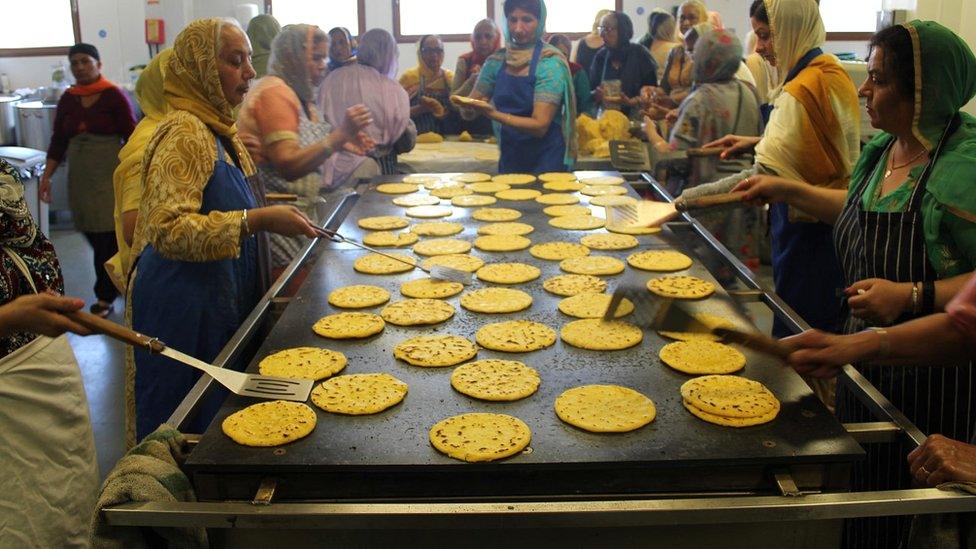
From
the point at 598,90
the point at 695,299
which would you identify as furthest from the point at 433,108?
the point at 695,299

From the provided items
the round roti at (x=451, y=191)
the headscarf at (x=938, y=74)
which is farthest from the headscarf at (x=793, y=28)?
the round roti at (x=451, y=191)

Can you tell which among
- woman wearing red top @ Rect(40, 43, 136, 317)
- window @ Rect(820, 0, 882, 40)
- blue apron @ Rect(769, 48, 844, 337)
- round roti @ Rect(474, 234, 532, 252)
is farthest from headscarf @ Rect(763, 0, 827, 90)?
window @ Rect(820, 0, 882, 40)

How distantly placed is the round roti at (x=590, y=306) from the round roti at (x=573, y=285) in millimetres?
50

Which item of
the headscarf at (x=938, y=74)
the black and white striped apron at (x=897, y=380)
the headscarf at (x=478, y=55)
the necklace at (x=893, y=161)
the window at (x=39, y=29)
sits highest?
the window at (x=39, y=29)

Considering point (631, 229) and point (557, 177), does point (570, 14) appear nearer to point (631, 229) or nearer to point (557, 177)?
point (557, 177)

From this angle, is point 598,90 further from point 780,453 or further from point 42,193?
point 780,453

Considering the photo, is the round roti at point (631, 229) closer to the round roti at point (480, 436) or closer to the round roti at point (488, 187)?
the round roti at point (488, 187)

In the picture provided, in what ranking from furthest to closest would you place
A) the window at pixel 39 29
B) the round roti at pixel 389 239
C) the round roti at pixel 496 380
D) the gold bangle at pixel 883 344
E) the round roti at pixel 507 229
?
the window at pixel 39 29 < the round roti at pixel 507 229 < the round roti at pixel 389 239 < the round roti at pixel 496 380 < the gold bangle at pixel 883 344

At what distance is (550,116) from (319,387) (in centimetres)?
304

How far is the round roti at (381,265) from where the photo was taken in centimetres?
274

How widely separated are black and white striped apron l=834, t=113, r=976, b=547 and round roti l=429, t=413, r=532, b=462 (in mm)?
913

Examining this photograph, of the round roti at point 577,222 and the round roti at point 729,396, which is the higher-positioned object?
the round roti at point 577,222

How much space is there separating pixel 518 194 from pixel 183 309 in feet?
6.53

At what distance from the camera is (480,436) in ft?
5.13
